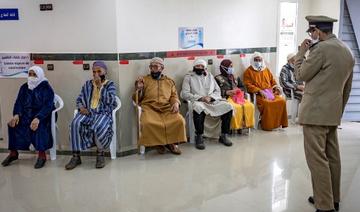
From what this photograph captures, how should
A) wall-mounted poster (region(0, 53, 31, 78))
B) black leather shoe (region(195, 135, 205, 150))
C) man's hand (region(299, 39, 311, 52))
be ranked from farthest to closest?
1. black leather shoe (region(195, 135, 205, 150))
2. wall-mounted poster (region(0, 53, 31, 78))
3. man's hand (region(299, 39, 311, 52))

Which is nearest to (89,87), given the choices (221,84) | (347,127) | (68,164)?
(68,164)

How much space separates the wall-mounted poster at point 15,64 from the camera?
4.36 meters

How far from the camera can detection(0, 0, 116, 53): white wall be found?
4.15 m

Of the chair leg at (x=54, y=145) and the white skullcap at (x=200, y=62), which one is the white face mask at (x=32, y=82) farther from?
the white skullcap at (x=200, y=62)

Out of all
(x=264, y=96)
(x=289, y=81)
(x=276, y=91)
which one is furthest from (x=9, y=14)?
(x=289, y=81)

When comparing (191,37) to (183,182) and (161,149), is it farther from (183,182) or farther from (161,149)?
(183,182)

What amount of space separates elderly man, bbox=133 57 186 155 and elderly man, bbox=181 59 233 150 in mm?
301

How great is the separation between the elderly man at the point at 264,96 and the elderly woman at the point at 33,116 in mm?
2891

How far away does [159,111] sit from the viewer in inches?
174

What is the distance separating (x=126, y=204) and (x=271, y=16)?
4.02 meters

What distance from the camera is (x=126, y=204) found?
10.1 ft

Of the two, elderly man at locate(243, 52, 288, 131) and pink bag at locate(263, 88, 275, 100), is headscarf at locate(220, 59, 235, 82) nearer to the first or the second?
elderly man at locate(243, 52, 288, 131)

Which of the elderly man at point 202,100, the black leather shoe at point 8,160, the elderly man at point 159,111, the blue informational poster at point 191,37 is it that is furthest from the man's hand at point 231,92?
the black leather shoe at point 8,160

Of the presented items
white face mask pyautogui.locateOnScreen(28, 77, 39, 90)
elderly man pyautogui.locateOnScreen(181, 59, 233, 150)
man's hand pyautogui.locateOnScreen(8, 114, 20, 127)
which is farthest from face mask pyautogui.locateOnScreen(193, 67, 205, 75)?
man's hand pyautogui.locateOnScreen(8, 114, 20, 127)
